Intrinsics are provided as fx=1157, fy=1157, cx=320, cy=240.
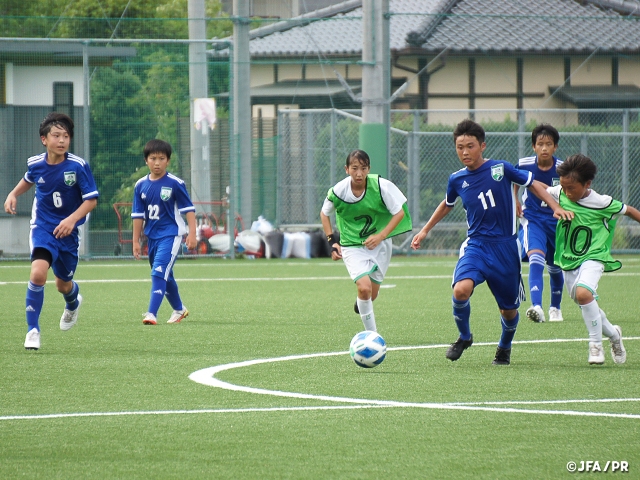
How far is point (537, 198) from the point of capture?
11383mm

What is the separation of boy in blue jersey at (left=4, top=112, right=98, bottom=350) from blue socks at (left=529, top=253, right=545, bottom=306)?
4.45 meters

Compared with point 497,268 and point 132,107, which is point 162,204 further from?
point 132,107

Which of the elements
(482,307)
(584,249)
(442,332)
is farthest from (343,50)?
(584,249)

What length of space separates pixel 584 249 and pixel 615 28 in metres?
24.6

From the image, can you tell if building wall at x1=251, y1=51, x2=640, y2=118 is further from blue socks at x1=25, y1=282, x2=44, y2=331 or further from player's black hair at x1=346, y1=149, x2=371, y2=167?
blue socks at x1=25, y1=282, x2=44, y2=331

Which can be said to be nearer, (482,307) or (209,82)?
(482,307)

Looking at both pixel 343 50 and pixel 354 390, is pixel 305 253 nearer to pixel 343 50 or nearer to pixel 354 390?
pixel 343 50

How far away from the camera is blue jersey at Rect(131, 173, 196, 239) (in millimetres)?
11117

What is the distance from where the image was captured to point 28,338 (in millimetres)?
8961

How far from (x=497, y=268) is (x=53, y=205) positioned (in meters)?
3.62

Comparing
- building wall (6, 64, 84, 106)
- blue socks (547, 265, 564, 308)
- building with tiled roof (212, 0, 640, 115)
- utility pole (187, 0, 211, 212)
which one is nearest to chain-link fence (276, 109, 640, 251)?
utility pole (187, 0, 211, 212)

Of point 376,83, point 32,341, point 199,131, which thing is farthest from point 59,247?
point 376,83

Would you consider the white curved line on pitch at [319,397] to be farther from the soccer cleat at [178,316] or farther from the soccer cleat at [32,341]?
the soccer cleat at [178,316]

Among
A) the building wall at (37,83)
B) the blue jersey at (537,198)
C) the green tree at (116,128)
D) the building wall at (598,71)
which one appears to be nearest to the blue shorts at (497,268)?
the blue jersey at (537,198)
